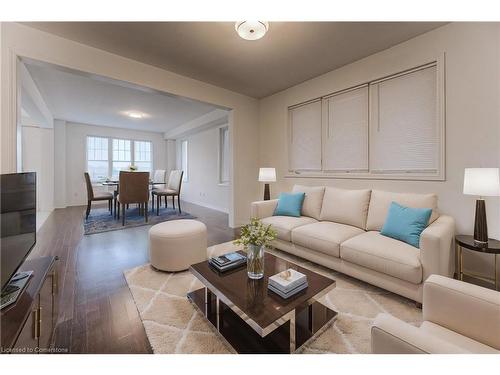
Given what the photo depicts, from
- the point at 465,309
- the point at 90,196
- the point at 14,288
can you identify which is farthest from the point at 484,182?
the point at 90,196

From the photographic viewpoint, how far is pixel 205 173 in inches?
258

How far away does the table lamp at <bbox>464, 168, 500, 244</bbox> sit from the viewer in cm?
172

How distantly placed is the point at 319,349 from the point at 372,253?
955 millimetres

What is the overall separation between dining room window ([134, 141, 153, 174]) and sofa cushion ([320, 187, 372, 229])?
6.93 m

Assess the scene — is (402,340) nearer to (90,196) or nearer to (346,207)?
(346,207)

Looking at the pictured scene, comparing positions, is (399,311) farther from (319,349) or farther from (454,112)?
(454,112)

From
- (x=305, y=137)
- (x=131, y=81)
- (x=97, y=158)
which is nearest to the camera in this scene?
(x=131, y=81)

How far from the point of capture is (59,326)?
4.93ft

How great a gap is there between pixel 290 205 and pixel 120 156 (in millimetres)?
6728

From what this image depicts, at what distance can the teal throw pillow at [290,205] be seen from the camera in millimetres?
3070

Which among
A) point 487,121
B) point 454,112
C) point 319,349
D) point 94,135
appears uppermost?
point 94,135

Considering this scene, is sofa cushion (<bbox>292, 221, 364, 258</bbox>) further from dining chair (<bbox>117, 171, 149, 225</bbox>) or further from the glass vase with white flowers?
dining chair (<bbox>117, 171, 149, 225</bbox>)

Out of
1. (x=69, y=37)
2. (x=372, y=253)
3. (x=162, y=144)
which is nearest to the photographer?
(x=372, y=253)
